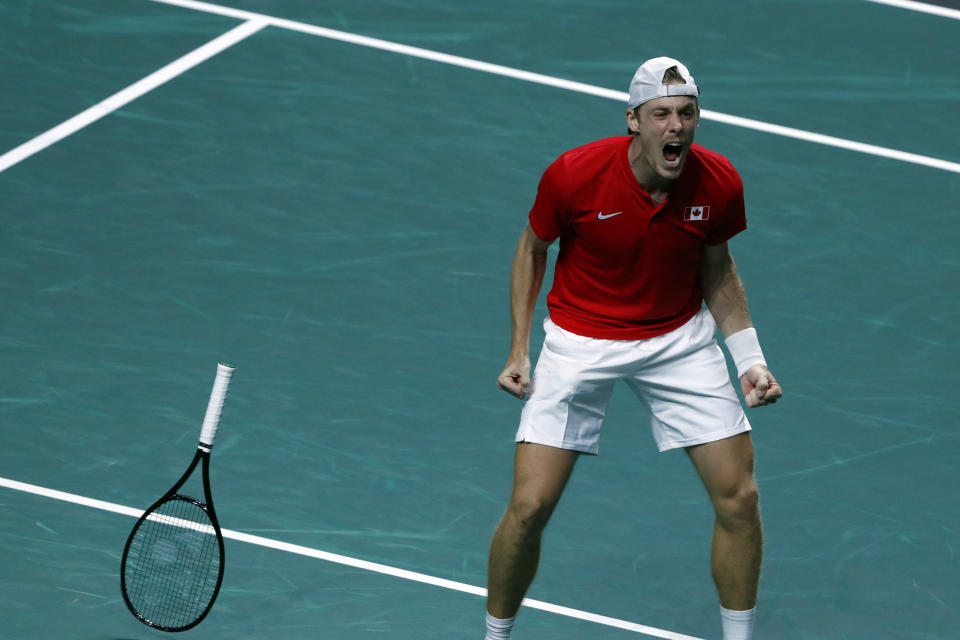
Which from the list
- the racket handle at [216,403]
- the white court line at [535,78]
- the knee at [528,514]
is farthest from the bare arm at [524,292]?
the white court line at [535,78]

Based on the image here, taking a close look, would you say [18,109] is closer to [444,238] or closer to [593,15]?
[444,238]

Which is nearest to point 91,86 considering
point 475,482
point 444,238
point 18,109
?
point 18,109

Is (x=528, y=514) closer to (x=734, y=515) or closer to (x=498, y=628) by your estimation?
(x=498, y=628)

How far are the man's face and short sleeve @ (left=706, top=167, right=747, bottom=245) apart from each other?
0.88 ft

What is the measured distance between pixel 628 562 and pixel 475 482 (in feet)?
2.71

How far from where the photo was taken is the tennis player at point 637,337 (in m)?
6.25

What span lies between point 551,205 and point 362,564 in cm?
184

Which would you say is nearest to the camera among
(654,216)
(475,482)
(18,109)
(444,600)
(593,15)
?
(654,216)

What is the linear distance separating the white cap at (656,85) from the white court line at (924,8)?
23.8ft

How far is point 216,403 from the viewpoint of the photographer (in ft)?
20.4

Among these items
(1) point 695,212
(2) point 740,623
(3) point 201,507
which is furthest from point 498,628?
(1) point 695,212

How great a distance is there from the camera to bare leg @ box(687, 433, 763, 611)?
6.28m

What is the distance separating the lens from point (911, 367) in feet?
29.3

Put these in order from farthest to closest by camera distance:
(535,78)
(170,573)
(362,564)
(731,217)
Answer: (535,78) < (362,564) < (170,573) < (731,217)
